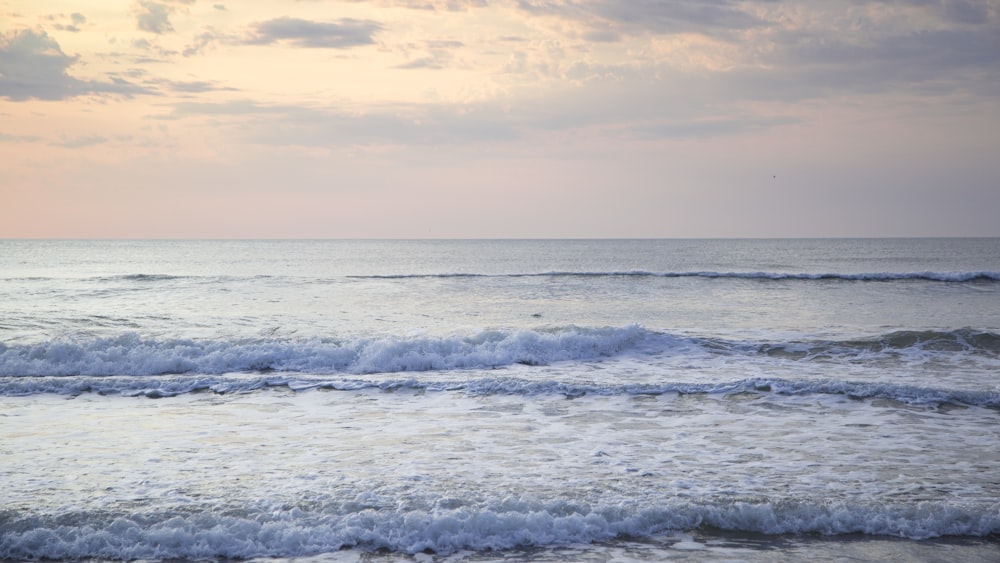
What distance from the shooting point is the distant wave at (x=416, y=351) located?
14.4 m

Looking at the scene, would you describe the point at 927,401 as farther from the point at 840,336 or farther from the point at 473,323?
the point at 473,323

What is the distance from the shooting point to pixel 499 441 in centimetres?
864

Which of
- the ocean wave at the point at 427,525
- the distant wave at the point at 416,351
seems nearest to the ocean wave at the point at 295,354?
the distant wave at the point at 416,351

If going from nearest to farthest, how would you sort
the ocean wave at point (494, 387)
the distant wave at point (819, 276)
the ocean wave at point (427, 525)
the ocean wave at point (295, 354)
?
the ocean wave at point (427, 525) < the ocean wave at point (494, 387) < the ocean wave at point (295, 354) < the distant wave at point (819, 276)

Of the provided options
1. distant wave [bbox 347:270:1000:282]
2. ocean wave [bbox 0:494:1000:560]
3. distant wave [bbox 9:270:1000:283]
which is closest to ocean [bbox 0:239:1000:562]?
ocean wave [bbox 0:494:1000:560]

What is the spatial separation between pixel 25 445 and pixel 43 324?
13313mm

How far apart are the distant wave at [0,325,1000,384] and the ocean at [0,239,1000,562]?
7 cm

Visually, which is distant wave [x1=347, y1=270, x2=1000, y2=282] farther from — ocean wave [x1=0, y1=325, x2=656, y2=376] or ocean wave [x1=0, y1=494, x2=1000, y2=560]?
ocean wave [x1=0, y1=494, x2=1000, y2=560]

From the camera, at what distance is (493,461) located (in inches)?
306

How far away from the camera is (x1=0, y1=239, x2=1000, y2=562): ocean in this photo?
5824mm

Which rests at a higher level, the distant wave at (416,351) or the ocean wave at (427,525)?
the ocean wave at (427,525)

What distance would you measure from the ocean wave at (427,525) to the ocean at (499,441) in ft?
0.06

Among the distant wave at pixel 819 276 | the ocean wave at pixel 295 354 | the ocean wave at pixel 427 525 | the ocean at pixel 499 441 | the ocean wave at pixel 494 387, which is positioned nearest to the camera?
the ocean wave at pixel 427 525

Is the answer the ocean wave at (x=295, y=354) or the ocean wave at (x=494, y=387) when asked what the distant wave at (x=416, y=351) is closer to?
the ocean wave at (x=295, y=354)
